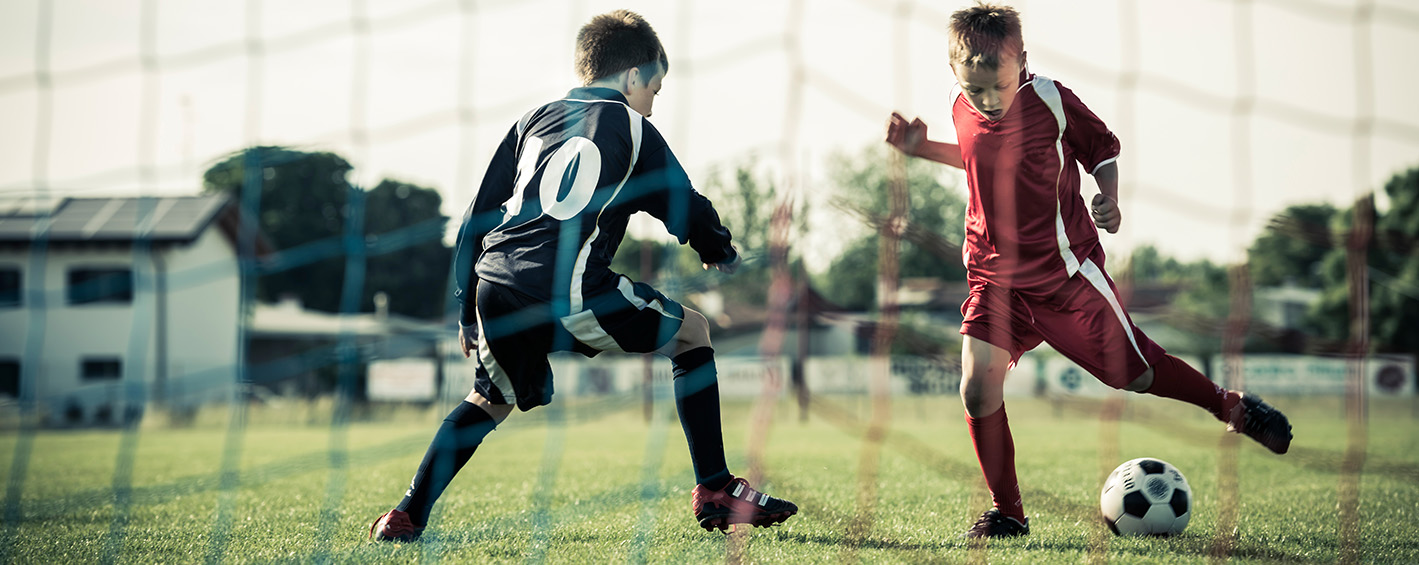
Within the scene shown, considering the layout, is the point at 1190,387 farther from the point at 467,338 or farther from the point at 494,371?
the point at 467,338

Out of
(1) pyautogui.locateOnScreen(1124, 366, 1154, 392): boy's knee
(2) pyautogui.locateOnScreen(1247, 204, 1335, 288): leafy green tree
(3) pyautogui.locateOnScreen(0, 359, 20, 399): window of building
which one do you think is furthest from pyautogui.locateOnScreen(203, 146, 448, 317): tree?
(2) pyautogui.locateOnScreen(1247, 204, 1335, 288): leafy green tree

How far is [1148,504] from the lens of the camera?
9.63ft

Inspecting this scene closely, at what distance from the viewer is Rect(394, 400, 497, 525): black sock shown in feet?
9.27

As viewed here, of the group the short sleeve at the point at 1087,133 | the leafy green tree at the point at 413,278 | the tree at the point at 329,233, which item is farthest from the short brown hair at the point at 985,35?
the leafy green tree at the point at 413,278

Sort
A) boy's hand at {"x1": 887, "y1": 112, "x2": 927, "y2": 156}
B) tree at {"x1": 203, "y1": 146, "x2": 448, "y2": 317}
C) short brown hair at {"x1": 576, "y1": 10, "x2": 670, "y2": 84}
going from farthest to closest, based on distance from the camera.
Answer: tree at {"x1": 203, "y1": 146, "x2": 448, "y2": 317}
boy's hand at {"x1": 887, "y1": 112, "x2": 927, "y2": 156}
short brown hair at {"x1": 576, "y1": 10, "x2": 670, "y2": 84}

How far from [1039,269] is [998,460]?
0.57 m

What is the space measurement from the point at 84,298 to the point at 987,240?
73.1 feet

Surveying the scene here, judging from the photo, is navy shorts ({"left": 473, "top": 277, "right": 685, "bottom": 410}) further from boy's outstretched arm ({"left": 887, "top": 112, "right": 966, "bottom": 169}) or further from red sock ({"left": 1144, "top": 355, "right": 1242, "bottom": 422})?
red sock ({"left": 1144, "top": 355, "right": 1242, "bottom": 422})

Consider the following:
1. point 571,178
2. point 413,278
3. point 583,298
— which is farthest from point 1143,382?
point 413,278

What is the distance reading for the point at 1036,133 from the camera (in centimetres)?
281

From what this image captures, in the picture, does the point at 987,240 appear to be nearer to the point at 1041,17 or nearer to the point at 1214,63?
the point at 1041,17

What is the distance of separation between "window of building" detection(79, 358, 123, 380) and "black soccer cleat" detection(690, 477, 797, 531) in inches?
873

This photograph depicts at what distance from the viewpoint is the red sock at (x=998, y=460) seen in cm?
291

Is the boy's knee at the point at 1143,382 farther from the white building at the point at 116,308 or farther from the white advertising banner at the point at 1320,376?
the white advertising banner at the point at 1320,376
